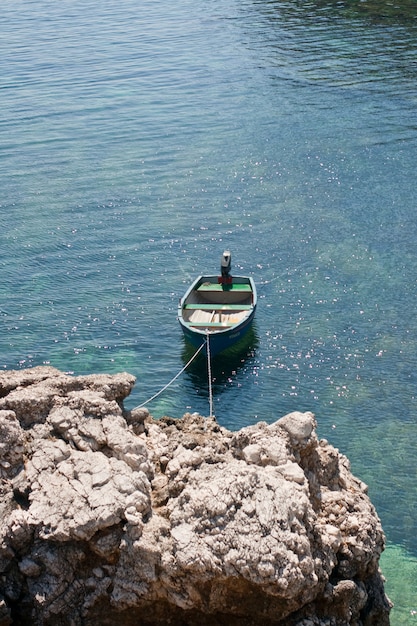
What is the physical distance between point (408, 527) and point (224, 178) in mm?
27978

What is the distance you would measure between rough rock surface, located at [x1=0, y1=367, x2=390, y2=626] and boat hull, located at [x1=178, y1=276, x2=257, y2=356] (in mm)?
16503

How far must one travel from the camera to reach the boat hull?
34281 millimetres

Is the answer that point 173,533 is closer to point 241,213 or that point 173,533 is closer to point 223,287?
point 223,287

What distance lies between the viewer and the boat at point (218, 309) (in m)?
34.3

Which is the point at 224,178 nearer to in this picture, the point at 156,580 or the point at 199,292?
the point at 199,292

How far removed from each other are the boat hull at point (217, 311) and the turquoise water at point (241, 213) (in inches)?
40.9

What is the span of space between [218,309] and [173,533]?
21147mm

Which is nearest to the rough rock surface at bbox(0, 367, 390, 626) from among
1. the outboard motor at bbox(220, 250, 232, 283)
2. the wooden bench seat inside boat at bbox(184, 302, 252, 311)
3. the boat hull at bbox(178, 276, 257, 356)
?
the boat hull at bbox(178, 276, 257, 356)

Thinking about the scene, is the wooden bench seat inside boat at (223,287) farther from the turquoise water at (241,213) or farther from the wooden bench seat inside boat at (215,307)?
the turquoise water at (241,213)

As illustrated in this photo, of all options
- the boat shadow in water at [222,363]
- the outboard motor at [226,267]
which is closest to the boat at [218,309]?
the outboard motor at [226,267]

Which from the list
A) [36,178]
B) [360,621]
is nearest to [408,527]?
[360,621]

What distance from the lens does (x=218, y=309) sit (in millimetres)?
36438

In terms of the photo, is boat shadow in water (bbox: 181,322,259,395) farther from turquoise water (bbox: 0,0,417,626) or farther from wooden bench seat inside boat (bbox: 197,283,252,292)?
wooden bench seat inside boat (bbox: 197,283,252,292)

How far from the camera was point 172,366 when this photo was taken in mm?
34562
